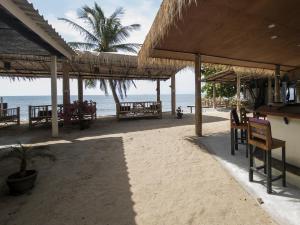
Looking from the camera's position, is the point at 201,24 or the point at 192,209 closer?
the point at 192,209

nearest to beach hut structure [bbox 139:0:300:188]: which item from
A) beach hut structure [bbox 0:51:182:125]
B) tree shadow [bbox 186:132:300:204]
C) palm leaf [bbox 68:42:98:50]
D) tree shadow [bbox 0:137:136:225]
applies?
tree shadow [bbox 186:132:300:204]

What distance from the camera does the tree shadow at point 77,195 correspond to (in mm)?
2607

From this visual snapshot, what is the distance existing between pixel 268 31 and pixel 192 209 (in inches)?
179

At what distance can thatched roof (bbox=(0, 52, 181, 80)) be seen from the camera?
363 inches

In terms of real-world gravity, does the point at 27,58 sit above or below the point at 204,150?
above

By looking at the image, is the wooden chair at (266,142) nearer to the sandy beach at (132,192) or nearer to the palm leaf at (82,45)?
the sandy beach at (132,192)

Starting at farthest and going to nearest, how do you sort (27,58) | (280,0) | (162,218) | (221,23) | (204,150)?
(27,58), (204,150), (221,23), (280,0), (162,218)

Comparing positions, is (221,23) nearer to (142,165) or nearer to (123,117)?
(142,165)

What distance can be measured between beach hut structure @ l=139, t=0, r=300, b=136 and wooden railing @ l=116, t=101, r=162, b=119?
479 centimetres

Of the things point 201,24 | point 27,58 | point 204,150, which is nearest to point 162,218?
point 204,150

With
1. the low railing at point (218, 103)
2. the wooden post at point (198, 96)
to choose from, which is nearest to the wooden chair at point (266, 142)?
the wooden post at point (198, 96)

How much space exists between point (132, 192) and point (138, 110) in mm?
8841

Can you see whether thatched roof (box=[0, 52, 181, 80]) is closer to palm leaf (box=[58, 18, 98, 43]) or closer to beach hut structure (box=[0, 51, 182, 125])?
beach hut structure (box=[0, 51, 182, 125])

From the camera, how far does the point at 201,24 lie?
14.6 ft
